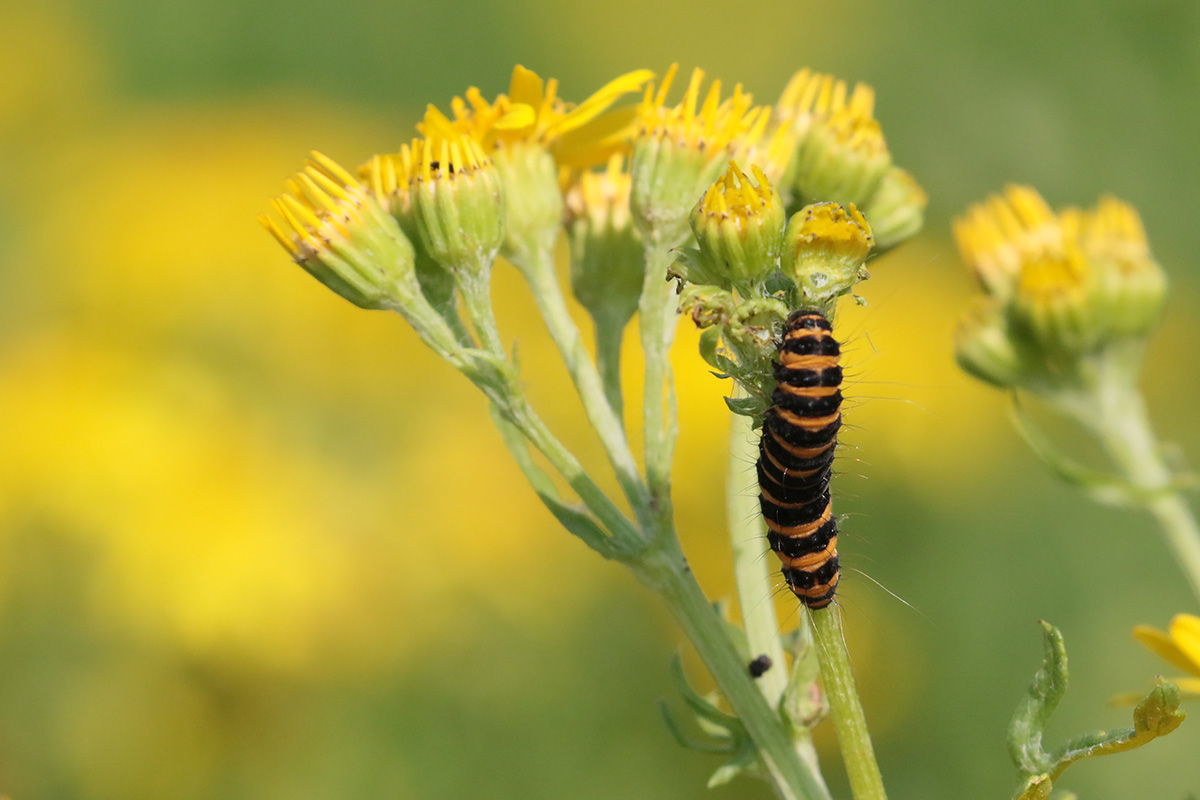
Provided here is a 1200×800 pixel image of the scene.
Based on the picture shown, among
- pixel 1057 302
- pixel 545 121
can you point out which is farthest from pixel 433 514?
pixel 1057 302

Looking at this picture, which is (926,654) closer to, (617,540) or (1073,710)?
(1073,710)

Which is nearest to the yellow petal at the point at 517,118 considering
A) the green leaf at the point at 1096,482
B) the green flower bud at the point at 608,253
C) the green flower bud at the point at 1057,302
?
the green flower bud at the point at 608,253

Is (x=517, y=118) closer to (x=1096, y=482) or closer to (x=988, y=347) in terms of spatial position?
(x=988, y=347)

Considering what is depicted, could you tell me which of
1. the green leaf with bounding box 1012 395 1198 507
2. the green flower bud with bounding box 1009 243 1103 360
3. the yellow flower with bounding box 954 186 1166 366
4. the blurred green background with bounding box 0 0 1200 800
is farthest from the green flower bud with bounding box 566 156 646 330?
the green flower bud with bounding box 1009 243 1103 360

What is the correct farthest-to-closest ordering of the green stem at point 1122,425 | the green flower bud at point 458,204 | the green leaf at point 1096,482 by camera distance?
the green stem at point 1122,425 → the green leaf at point 1096,482 → the green flower bud at point 458,204

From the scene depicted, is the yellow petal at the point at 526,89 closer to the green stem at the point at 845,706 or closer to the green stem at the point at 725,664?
the green stem at the point at 725,664

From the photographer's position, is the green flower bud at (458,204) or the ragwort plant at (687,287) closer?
the ragwort plant at (687,287)

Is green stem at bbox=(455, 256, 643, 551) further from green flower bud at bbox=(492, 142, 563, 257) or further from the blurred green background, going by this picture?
the blurred green background
